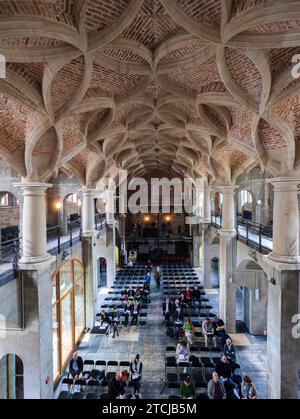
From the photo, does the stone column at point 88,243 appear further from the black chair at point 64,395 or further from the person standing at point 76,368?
the black chair at point 64,395

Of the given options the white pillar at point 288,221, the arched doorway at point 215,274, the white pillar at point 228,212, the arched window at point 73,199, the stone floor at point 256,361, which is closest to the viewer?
the white pillar at point 288,221

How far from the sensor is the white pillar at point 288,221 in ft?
23.3

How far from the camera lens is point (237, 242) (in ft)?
40.4

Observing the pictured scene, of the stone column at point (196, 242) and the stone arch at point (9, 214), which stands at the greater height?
the stone arch at point (9, 214)

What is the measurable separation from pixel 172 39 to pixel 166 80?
190cm

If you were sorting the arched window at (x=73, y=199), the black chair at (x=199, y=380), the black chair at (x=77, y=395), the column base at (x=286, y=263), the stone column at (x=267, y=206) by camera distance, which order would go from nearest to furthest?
the column base at (x=286, y=263) → the black chair at (x=77, y=395) → the black chair at (x=199, y=380) → the stone column at (x=267, y=206) → the arched window at (x=73, y=199)

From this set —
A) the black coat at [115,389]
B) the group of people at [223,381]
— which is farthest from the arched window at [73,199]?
the black coat at [115,389]

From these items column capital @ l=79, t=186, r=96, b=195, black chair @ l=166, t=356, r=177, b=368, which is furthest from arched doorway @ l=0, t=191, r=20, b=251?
black chair @ l=166, t=356, r=177, b=368

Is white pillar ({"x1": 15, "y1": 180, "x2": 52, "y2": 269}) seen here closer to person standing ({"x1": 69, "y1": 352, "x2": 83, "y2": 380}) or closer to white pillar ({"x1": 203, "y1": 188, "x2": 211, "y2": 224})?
person standing ({"x1": 69, "y1": 352, "x2": 83, "y2": 380})

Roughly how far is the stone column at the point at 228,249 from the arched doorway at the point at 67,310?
21.9 feet

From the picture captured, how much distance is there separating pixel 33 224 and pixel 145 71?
475cm

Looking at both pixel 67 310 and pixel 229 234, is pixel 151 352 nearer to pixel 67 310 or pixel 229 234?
pixel 67 310
